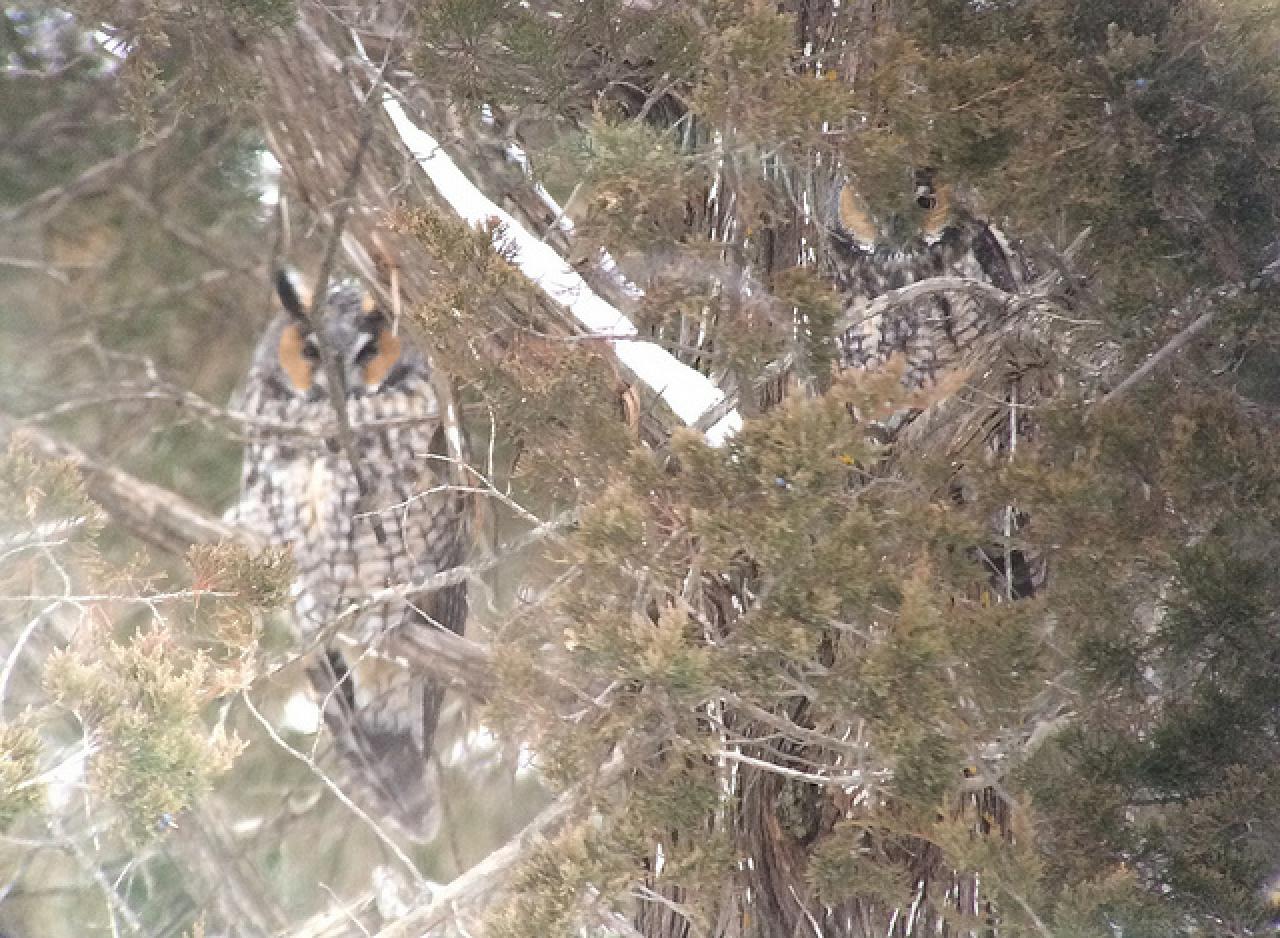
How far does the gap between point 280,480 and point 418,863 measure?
45cm

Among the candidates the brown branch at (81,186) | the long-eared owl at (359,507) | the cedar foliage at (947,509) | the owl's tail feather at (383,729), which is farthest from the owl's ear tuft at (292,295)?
the cedar foliage at (947,509)

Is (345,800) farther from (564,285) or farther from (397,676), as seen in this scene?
(564,285)

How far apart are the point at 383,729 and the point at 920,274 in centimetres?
76

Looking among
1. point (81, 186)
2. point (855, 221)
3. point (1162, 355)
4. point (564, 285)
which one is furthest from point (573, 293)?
point (81, 186)

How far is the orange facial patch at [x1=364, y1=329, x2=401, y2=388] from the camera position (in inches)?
55.2

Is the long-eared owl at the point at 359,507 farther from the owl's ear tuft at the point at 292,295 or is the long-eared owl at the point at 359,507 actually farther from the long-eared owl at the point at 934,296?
the long-eared owl at the point at 934,296

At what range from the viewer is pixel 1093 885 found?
0.70 metres

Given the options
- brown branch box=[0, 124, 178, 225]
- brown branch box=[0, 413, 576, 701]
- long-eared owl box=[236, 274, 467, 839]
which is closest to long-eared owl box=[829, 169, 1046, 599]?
brown branch box=[0, 413, 576, 701]

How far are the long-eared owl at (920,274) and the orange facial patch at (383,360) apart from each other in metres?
0.51

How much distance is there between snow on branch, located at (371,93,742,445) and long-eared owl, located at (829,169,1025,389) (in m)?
0.16

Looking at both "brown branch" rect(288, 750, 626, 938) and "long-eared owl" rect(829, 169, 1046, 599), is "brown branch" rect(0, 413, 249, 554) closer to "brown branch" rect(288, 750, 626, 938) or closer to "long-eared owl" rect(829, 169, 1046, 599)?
"brown branch" rect(288, 750, 626, 938)

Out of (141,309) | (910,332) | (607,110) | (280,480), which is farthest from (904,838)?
(141,309)

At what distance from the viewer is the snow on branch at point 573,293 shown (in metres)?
1.04

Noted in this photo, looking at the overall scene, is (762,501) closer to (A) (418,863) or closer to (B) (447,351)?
(B) (447,351)
